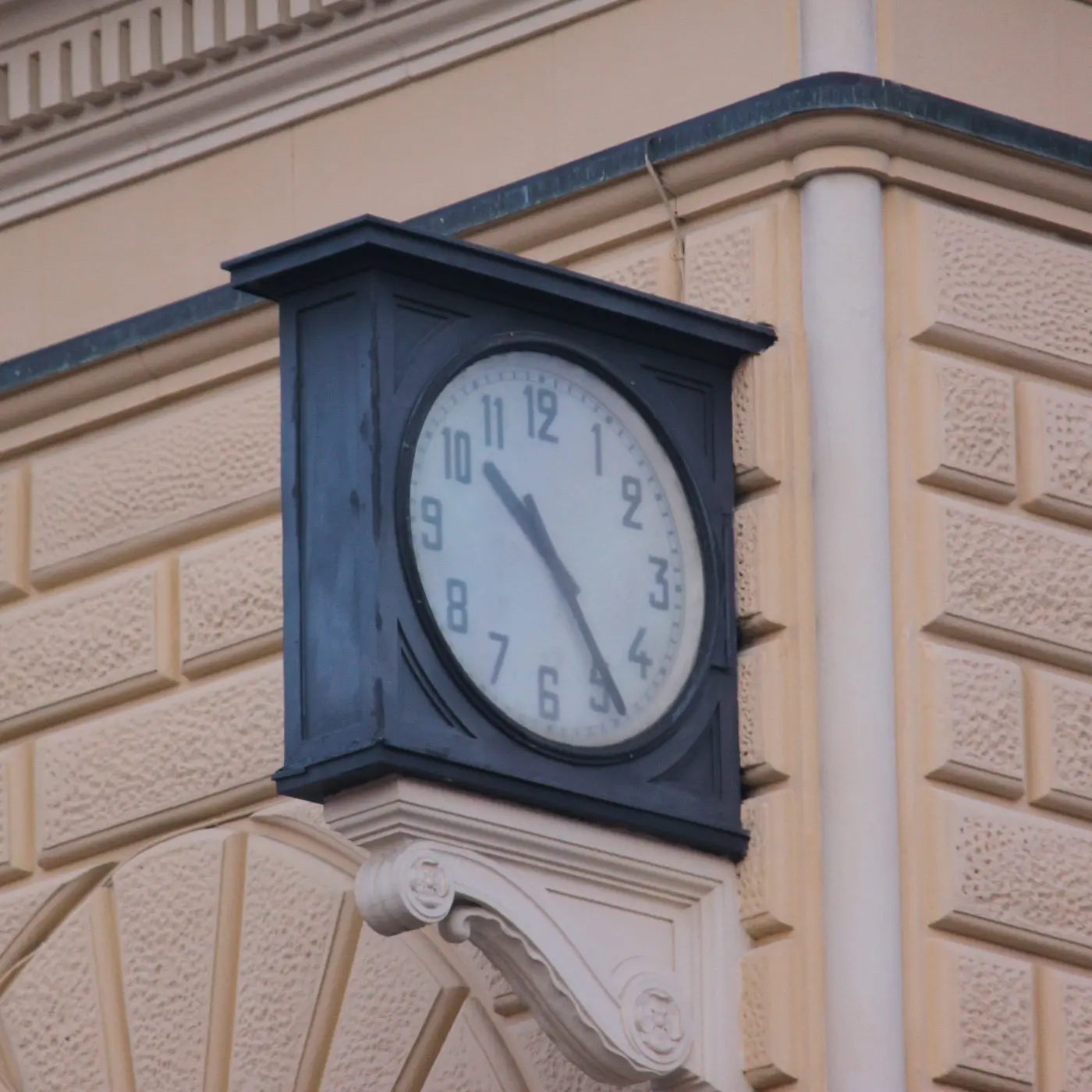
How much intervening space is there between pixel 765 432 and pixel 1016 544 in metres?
0.66

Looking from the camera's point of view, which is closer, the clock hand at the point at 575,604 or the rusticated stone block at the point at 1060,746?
the clock hand at the point at 575,604

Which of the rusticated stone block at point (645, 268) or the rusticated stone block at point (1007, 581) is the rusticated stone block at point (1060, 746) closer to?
the rusticated stone block at point (1007, 581)

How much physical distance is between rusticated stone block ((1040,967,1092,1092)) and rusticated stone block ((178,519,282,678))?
2298mm

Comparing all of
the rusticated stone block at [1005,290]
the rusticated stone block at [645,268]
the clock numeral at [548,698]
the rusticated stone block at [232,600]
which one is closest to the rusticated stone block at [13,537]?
the rusticated stone block at [232,600]

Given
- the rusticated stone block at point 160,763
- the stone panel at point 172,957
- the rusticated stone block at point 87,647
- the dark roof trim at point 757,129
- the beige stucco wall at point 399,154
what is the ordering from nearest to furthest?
the dark roof trim at point 757,129 → the beige stucco wall at point 399,154 → the stone panel at point 172,957 → the rusticated stone block at point 160,763 → the rusticated stone block at point 87,647

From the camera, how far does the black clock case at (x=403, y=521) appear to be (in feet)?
Answer: 33.8

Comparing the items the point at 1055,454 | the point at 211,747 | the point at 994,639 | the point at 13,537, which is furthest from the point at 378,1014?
the point at 1055,454

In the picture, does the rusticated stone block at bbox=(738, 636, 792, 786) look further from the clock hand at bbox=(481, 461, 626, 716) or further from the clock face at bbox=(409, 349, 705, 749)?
the clock hand at bbox=(481, 461, 626, 716)

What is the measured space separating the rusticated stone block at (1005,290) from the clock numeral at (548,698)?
1.43 meters

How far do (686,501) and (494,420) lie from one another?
1.95 feet

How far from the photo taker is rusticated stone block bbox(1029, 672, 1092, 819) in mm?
11344

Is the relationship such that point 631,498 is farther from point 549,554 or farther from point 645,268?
point 645,268

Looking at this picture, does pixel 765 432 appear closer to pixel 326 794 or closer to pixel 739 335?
pixel 739 335

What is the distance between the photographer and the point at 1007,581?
1144 centimetres
